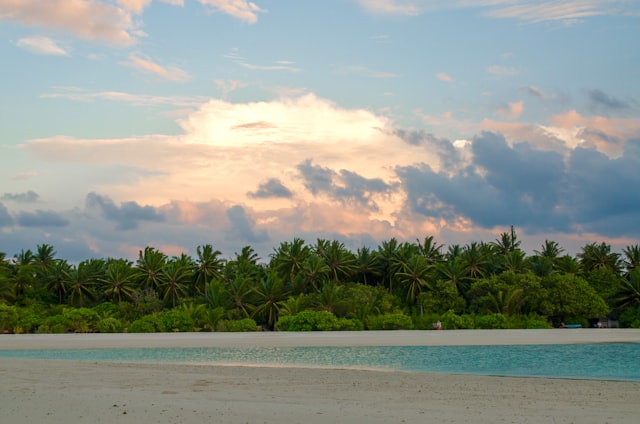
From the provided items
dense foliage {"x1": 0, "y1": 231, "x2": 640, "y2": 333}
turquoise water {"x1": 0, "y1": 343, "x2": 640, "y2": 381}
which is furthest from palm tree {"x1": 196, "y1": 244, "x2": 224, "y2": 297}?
turquoise water {"x1": 0, "y1": 343, "x2": 640, "y2": 381}

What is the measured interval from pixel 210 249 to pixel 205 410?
70.5 metres

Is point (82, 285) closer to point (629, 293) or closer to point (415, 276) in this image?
point (415, 276)

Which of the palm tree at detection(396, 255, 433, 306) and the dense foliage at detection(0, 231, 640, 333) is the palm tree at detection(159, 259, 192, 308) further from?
the palm tree at detection(396, 255, 433, 306)

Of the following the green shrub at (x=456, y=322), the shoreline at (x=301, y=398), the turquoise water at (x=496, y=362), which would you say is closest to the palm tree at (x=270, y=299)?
the green shrub at (x=456, y=322)

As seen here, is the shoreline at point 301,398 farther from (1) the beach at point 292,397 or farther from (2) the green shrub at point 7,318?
(2) the green shrub at point 7,318

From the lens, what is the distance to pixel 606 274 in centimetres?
7662

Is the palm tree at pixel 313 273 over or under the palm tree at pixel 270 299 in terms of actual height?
over

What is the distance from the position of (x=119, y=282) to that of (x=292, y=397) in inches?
2686

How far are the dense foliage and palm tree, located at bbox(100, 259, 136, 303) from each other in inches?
5.9

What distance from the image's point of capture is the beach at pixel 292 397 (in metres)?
11.1

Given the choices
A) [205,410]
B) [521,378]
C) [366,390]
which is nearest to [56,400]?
[205,410]

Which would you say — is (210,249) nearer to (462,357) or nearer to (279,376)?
Answer: (462,357)

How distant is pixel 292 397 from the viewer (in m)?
13.6

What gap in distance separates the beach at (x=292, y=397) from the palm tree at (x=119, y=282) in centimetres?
5723
